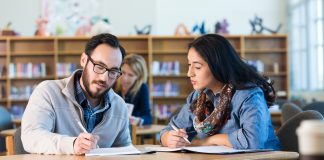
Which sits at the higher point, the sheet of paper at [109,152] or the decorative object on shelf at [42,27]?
the decorative object on shelf at [42,27]

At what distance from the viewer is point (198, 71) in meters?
2.31

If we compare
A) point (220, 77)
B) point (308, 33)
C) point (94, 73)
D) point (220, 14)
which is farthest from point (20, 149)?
point (220, 14)

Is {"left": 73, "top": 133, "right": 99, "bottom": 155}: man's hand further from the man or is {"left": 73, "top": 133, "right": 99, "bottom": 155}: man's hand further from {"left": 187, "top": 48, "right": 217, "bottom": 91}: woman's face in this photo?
{"left": 187, "top": 48, "right": 217, "bottom": 91}: woman's face

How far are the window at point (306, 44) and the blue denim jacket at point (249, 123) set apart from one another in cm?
707

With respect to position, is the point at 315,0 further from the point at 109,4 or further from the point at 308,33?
the point at 109,4

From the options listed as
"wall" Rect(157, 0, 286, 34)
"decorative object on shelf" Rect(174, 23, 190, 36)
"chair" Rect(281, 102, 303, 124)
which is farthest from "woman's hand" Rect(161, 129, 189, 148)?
"wall" Rect(157, 0, 286, 34)

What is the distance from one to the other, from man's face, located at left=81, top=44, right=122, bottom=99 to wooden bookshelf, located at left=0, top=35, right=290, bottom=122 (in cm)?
651

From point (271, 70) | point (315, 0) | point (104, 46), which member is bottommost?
point (271, 70)

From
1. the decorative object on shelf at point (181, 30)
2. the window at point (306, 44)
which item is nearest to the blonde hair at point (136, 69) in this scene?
the decorative object on shelf at point (181, 30)

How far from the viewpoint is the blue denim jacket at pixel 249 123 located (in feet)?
6.91

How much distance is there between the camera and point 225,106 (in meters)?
2.27

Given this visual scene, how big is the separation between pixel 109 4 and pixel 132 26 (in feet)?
2.06

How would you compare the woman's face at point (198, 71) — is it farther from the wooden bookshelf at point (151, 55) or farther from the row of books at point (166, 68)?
the row of books at point (166, 68)

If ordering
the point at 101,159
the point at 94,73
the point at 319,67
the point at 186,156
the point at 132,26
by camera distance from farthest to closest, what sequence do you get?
1. the point at 132,26
2. the point at 319,67
3. the point at 94,73
4. the point at 186,156
5. the point at 101,159
